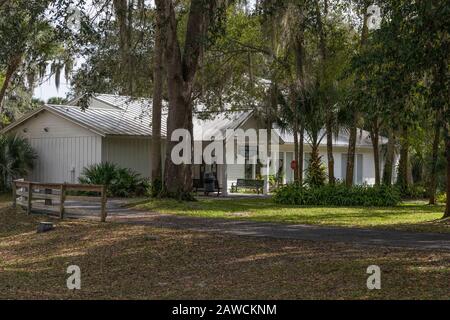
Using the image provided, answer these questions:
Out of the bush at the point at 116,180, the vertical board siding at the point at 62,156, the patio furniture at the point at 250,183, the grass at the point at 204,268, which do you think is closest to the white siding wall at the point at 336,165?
the patio furniture at the point at 250,183

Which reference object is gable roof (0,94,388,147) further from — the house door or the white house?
the house door

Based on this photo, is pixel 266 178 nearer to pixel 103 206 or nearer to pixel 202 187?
pixel 202 187

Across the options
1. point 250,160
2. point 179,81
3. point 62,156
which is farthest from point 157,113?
point 250,160

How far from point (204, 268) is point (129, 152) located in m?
20.2

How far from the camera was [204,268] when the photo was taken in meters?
11.8

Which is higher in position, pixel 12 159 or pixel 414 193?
pixel 12 159

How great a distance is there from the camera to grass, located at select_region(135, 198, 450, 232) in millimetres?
17562

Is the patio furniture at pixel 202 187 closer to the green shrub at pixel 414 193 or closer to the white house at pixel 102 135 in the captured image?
the white house at pixel 102 135

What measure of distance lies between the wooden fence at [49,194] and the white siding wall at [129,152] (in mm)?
8587

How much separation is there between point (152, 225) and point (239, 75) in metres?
13.4

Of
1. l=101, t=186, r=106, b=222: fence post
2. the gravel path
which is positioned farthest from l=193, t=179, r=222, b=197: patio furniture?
l=101, t=186, r=106, b=222: fence post

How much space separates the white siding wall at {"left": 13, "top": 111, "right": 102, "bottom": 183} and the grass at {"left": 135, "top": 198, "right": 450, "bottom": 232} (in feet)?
28.4

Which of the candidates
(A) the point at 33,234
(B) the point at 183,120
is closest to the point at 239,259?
(A) the point at 33,234

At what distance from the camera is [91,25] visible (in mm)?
16609
